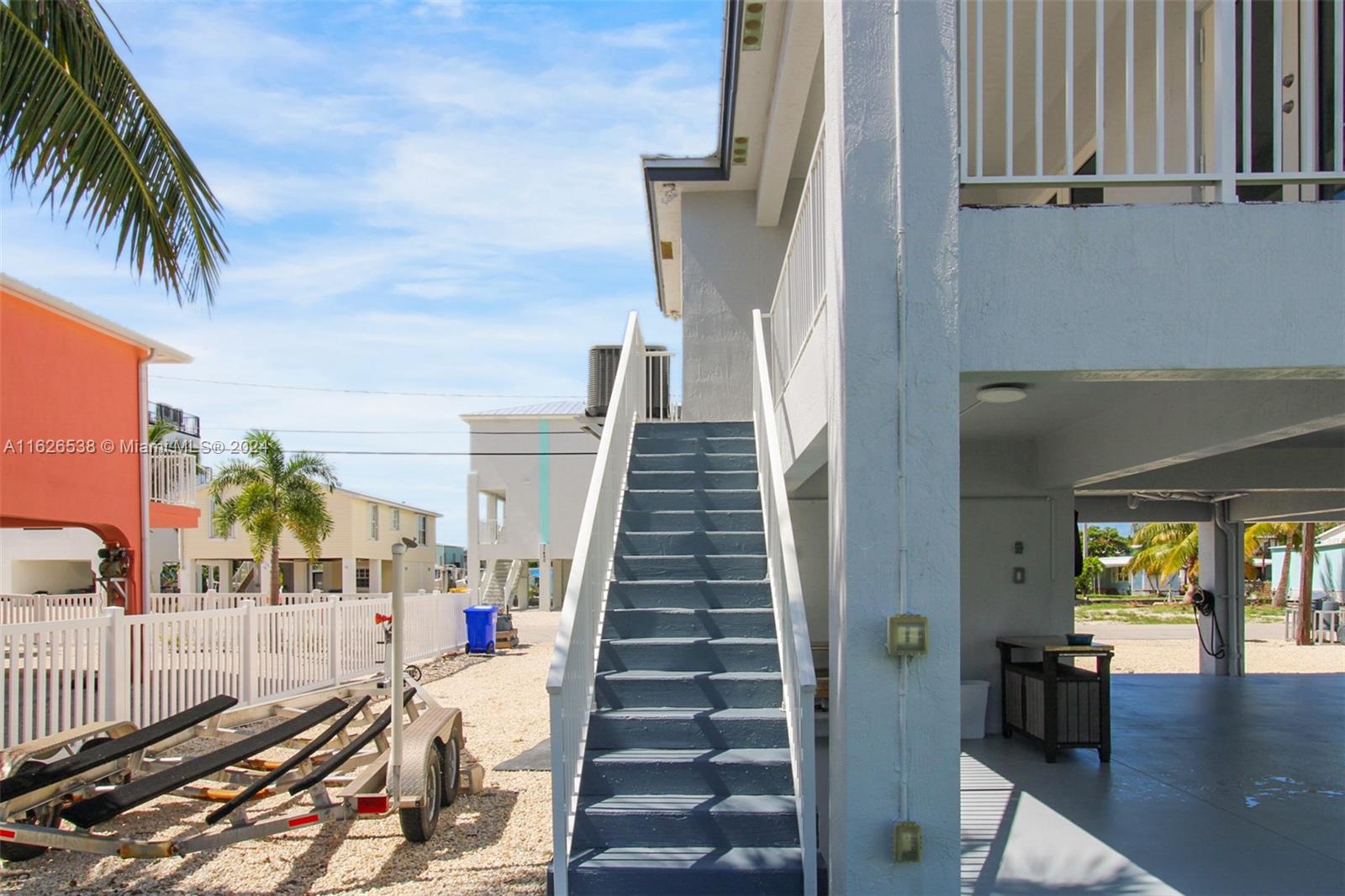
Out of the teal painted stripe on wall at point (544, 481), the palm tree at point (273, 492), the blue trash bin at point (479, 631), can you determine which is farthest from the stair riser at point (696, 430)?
the teal painted stripe on wall at point (544, 481)

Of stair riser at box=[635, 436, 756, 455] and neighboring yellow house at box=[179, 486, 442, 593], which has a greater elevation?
stair riser at box=[635, 436, 756, 455]

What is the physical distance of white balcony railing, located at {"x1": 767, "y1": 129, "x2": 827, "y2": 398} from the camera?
6016 mm

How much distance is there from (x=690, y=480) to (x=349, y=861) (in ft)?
13.2

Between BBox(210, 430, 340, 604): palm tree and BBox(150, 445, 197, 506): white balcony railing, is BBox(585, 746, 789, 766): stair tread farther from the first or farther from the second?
BBox(210, 430, 340, 604): palm tree

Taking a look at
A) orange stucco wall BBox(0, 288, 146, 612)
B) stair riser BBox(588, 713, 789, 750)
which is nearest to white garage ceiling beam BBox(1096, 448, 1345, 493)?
stair riser BBox(588, 713, 789, 750)

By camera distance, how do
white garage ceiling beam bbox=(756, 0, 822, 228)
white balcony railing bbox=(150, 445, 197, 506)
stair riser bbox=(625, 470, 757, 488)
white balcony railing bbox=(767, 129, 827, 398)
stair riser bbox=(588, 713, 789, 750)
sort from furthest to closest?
white balcony railing bbox=(150, 445, 197, 506), stair riser bbox=(625, 470, 757, 488), white garage ceiling beam bbox=(756, 0, 822, 228), white balcony railing bbox=(767, 129, 827, 398), stair riser bbox=(588, 713, 789, 750)

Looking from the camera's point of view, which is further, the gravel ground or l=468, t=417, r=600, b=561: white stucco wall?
l=468, t=417, r=600, b=561: white stucco wall

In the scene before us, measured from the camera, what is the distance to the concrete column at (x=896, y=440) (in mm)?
4250

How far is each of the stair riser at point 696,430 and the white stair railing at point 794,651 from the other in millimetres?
1897

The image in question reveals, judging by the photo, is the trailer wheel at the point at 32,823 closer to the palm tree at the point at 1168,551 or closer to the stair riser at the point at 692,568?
the stair riser at the point at 692,568

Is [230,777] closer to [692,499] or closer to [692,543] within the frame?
[692,543]

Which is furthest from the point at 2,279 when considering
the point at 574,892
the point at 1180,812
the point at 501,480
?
the point at 501,480

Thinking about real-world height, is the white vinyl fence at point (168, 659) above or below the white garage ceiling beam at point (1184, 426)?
below

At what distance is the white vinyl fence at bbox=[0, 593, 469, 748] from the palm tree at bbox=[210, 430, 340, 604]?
40.2ft
